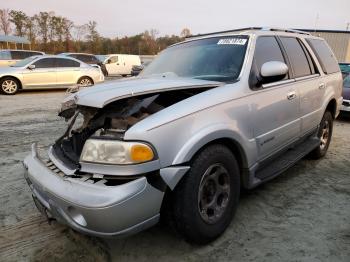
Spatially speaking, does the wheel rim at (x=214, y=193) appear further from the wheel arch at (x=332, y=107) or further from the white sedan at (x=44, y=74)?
the white sedan at (x=44, y=74)

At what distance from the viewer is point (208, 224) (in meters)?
2.65

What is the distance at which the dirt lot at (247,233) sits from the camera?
263 centimetres

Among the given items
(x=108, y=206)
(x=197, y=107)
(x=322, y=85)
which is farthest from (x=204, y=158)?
(x=322, y=85)

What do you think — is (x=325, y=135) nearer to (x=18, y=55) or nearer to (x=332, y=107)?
(x=332, y=107)

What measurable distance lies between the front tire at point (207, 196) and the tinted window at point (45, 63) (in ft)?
41.2

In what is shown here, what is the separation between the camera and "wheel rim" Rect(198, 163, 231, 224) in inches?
103

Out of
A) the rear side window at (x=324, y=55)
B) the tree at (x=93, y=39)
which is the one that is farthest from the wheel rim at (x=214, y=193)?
the tree at (x=93, y=39)

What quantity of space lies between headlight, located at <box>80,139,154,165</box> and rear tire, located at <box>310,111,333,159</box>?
339cm

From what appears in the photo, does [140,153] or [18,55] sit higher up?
[18,55]

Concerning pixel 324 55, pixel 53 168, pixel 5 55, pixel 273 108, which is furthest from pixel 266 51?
pixel 5 55

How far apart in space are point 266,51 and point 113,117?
197 cm

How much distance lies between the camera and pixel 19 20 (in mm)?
51000

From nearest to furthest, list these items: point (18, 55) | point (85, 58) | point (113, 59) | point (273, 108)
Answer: point (273, 108), point (18, 55), point (85, 58), point (113, 59)

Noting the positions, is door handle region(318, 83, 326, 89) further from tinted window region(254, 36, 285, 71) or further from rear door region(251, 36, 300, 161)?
tinted window region(254, 36, 285, 71)
